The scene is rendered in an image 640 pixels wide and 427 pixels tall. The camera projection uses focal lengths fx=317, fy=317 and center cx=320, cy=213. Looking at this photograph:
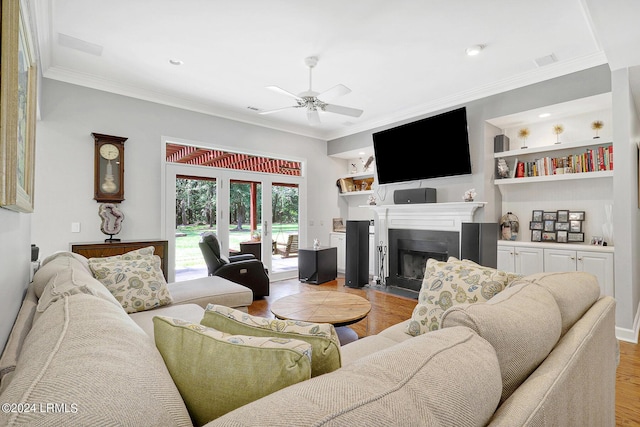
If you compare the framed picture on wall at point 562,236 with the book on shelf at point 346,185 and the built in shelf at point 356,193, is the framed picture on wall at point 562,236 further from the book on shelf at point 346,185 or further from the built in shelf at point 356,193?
the book on shelf at point 346,185

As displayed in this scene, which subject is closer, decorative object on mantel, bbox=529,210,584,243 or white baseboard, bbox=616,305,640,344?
white baseboard, bbox=616,305,640,344

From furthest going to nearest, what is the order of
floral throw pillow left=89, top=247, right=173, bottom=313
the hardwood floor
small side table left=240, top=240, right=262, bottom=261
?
small side table left=240, top=240, right=262, bottom=261, floral throw pillow left=89, top=247, right=173, bottom=313, the hardwood floor

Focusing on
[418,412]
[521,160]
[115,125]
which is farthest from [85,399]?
[521,160]

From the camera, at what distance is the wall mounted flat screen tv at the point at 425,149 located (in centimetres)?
417

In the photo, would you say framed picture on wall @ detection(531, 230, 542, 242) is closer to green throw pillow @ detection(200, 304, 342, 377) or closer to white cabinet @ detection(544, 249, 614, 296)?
white cabinet @ detection(544, 249, 614, 296)

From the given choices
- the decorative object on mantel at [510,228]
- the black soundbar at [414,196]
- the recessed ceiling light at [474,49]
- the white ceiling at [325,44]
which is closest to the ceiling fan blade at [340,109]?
the white ceiling at [325,44]

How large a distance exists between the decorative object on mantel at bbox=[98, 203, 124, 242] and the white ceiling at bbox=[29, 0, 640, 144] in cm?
149

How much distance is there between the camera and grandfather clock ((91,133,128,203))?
12.6 feet

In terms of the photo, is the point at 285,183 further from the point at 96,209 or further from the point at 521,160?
the point at 521,160

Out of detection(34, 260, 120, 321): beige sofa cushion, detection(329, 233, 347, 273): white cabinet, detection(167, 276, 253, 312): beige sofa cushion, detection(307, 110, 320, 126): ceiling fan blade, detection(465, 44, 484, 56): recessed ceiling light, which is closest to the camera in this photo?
detection(34, 260, 120, 321): beige sofa cushion

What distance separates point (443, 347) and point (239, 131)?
16.4 feet

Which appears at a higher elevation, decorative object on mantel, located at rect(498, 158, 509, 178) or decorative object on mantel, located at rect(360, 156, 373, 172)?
decorative object on mantel, located at rect(360, 156, 373, 172)

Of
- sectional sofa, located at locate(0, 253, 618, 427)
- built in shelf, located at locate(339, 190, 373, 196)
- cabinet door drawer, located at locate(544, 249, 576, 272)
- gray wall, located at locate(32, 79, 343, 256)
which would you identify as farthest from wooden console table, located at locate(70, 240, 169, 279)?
cabinet door drawer, located at locate(544, 249, 576, 272)

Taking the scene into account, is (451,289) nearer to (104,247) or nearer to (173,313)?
(173,313)
